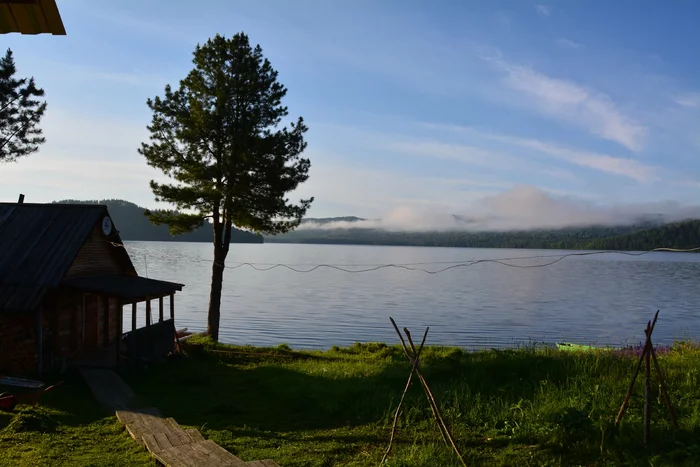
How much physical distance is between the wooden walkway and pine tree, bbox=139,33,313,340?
12145mm

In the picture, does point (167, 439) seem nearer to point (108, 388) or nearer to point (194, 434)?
point (194, 434)

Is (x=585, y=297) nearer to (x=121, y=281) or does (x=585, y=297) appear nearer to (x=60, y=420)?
(x=121, y=281)

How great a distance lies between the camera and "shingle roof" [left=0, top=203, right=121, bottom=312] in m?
17.3

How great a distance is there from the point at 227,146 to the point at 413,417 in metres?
18.4

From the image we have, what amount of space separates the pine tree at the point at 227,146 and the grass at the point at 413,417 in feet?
34.9

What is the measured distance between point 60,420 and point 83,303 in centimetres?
804

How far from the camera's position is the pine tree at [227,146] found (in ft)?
83.7

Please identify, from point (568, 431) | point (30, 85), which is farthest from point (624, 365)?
point (30, 85)

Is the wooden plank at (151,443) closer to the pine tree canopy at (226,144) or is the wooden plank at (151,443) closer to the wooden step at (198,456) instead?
the wooden step at (198,456)

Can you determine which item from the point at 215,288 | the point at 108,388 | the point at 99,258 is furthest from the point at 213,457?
the point at 215,288

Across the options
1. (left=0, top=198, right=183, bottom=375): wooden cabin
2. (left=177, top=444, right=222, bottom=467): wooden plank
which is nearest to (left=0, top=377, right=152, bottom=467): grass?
(left=177, top=444, right=222, bottom=467): wooden plank

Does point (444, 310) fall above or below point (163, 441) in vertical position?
below

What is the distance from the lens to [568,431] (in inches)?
353

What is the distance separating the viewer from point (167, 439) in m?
10.3
